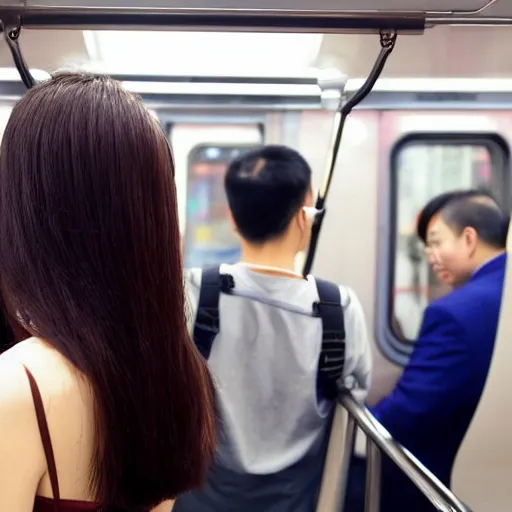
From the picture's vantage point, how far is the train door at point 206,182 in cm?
229

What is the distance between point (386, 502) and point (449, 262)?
83 centimetres

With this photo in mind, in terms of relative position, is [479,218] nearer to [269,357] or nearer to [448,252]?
[448,252]

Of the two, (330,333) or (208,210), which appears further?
(208,210)

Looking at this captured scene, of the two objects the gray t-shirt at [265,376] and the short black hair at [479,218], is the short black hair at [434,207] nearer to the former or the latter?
the short black hair at [479,218]

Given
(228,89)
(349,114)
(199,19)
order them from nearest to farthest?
(199,19)
(228,89)
(349,114)

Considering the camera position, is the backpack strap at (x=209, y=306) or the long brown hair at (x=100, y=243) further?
the backpack strap at (x=209, y=306)

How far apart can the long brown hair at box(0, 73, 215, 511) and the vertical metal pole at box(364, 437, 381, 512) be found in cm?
91

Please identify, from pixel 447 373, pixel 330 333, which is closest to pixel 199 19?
pixel 330 333

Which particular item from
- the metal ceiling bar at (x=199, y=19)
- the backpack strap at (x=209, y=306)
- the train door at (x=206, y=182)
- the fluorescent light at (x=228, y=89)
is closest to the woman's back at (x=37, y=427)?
the metal ceiling bar at (x=199, y=19)

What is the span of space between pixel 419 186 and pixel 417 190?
0.7 inches

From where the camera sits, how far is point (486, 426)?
69.0 inches

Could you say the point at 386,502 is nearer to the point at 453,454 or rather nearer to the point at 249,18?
the point at 453,454

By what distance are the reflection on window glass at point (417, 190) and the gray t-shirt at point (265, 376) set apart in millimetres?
716

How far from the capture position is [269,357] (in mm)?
1699
